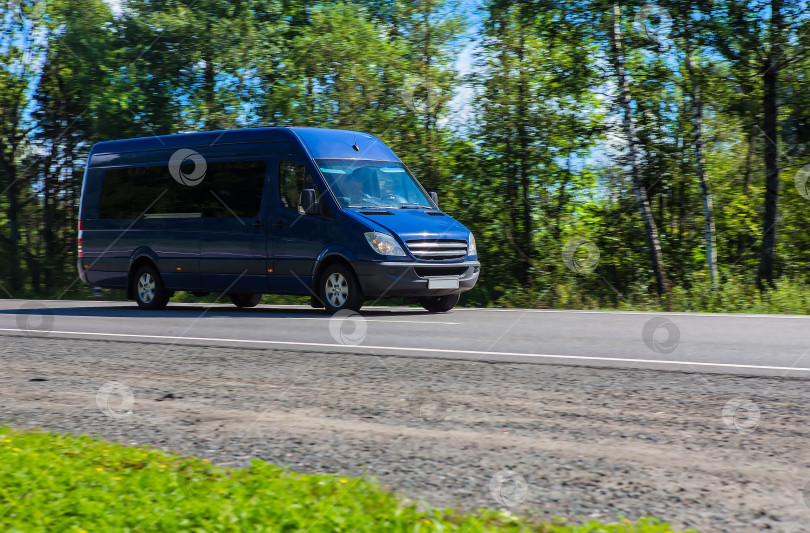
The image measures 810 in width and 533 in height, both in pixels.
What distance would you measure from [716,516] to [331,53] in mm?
20300

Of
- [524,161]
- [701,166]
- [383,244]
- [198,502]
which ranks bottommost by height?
[198,502]

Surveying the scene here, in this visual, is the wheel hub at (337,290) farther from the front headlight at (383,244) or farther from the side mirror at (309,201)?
the side mirror at (309,201)

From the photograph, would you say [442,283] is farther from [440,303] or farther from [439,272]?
[440,303]

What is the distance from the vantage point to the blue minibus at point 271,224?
1292 centimetres

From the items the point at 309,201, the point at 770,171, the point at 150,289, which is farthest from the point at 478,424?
the point at 770,171

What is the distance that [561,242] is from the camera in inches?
753

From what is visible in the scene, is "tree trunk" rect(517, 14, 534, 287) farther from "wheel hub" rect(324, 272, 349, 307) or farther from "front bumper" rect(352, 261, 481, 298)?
"wheel hub" rect(324, 272, 349, 307)

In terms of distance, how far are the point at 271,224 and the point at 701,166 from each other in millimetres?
9542

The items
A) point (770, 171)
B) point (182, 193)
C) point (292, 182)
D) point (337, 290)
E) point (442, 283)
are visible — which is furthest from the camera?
point (770, 171)

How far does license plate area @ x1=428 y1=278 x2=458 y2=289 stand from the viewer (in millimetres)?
12938

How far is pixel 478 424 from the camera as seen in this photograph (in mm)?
5574

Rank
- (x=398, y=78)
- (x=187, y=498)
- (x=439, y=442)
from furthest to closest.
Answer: (x=398, y=78) → (x=439, y=442) → (x=187, y=498)

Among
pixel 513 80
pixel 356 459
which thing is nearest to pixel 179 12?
pixel 513 80

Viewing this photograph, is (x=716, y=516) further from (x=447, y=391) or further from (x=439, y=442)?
(x=447, y=391)
